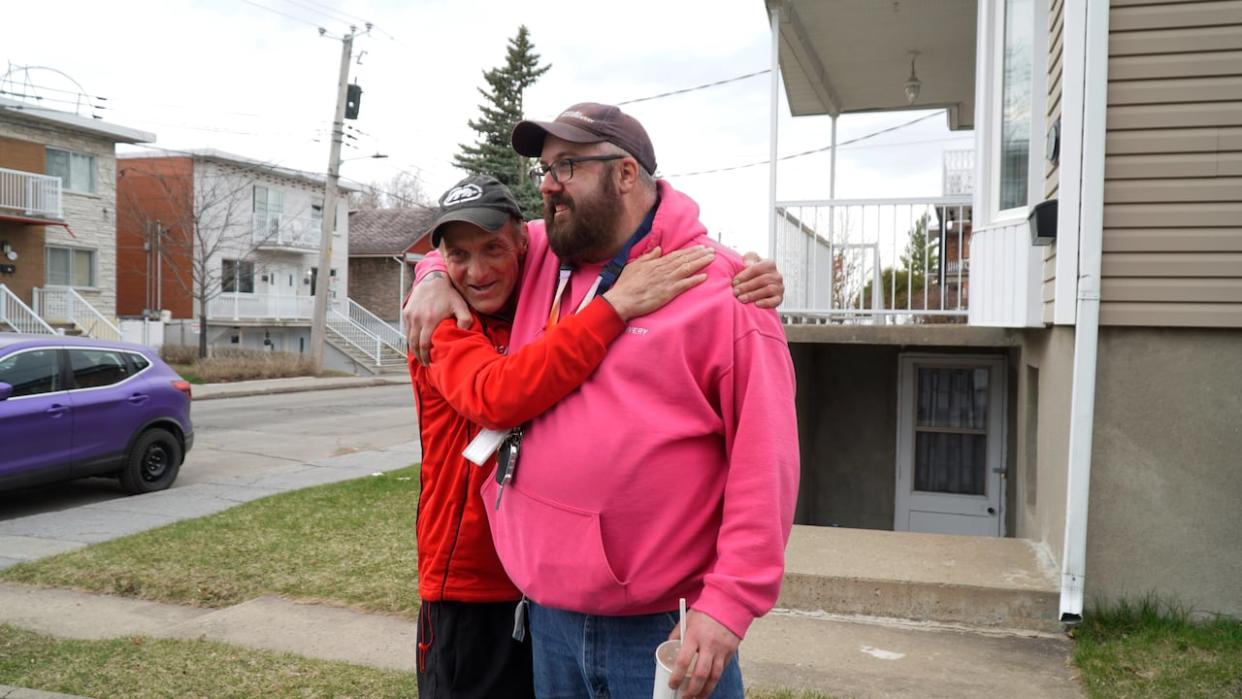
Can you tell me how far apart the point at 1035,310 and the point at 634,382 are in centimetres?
435

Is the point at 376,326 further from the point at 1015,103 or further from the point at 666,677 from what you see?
the point at 666,677

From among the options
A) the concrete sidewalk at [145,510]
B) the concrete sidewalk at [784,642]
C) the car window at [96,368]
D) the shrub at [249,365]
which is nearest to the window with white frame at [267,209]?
the shrub at [249,365]

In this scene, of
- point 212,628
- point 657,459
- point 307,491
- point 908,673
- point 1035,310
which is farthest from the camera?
point 307,491

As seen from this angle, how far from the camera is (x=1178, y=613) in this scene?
4820mm

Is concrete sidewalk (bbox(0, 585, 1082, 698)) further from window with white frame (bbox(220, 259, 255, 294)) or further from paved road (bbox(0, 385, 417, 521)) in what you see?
window with white frame (bbox(220, 259, 255, 294))

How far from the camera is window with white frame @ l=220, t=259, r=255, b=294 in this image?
33875mm

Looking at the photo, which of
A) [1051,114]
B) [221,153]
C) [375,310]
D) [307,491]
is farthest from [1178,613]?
[375,310]

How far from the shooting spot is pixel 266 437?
1475 cm

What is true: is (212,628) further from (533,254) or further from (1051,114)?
(1051,114)

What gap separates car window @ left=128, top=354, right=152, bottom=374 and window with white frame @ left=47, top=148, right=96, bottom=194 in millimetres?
21742

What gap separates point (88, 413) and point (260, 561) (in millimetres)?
3530

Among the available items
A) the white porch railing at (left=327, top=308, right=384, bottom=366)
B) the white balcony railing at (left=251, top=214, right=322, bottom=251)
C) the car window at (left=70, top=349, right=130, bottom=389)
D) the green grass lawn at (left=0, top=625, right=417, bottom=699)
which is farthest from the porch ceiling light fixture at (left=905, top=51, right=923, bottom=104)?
the white balcony railing at (left=251, top=214, right=322, bottom=251)

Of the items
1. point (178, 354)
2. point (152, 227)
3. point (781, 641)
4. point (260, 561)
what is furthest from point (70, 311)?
point (781, 641)

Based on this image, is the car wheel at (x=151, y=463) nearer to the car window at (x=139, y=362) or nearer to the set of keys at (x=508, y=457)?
the car window at (x=139, y=362)
